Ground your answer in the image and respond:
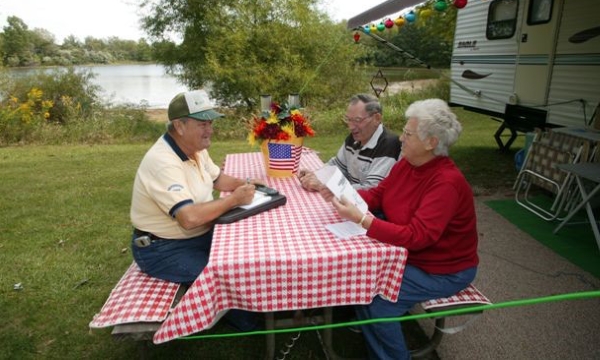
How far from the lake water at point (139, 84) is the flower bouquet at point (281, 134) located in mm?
9934

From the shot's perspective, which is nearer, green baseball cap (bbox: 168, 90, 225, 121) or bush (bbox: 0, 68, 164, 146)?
green baseball cap (bbox: 168, 90, 225, 121)

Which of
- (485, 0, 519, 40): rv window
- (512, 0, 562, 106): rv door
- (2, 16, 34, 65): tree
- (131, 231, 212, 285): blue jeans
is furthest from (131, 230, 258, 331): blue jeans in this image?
(2, 16, 34, 65): tree

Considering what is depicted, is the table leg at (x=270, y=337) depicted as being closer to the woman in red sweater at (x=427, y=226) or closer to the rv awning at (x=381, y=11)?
the woman in red sweater at (x=427, y=226)

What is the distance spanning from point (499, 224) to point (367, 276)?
10.2 ft

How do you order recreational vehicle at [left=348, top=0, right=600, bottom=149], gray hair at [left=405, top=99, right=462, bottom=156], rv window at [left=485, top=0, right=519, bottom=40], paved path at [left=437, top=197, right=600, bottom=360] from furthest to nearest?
1. rv window at [left=485, top=0, right=519, bottom=40]
2. recreational vehicle at [left=348, top=0, right=600, bottom=149]
3. paved path at [left=437, top=197, right=600, bottom=360]
4. gray hair at [left=405, top=99, right=462, bottom=156]

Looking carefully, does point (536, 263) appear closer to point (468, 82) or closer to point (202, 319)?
point (202, 319)

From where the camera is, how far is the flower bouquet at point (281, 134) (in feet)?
8.79

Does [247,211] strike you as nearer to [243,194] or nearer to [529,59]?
[243,194]

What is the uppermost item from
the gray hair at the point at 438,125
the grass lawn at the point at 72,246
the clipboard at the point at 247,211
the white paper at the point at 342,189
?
the gray hair at the point at 438,125

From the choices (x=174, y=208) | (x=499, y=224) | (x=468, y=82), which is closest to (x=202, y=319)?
(x=174, y=208)

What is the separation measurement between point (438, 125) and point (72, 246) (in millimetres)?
3377

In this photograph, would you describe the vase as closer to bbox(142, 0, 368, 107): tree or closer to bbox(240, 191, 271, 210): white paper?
bbox(240, 191, 271, 210): white paper

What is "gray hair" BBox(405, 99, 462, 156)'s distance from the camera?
6.17 feet

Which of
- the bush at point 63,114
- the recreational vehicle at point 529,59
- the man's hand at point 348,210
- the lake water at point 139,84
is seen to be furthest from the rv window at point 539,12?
the lake water at point 139,84
